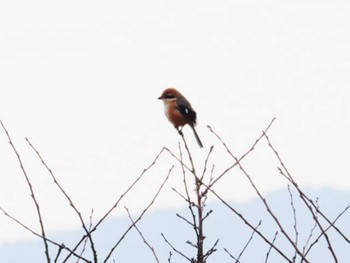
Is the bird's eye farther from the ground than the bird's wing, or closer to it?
farther from the ground

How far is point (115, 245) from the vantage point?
3055 mm

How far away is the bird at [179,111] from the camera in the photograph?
8742mm

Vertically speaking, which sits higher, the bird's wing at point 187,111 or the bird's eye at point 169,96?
the bird's eye at point 169,96

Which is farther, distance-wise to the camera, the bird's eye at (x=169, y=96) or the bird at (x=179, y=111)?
the bird's eye at (x=169, y=96)

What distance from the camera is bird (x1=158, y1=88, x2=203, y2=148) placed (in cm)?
874

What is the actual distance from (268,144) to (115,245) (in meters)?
0.78

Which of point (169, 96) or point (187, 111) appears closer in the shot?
point (187, 111)

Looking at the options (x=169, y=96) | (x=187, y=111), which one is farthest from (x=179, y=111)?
(x=169, y=96)

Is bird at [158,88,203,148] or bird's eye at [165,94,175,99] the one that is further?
bird's eye at [165,94,175,99]

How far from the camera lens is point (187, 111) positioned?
877cm

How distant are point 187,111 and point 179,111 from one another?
0.10 m

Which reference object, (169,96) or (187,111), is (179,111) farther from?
(169,96)

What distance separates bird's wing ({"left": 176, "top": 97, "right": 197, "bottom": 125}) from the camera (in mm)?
8766

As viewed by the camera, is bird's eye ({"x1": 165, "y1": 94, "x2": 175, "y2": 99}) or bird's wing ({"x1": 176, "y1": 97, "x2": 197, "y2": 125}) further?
bird's eye ({"x1": 165, "y1": 94, "x2": 175, "y2": 99})
